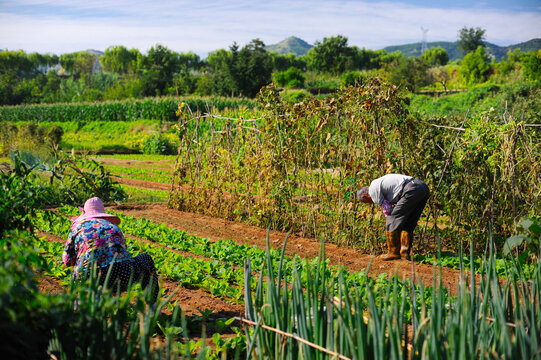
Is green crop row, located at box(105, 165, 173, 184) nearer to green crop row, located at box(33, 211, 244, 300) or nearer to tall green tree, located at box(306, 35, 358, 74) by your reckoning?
green crop row, located at box(33, 211, 244, 300)

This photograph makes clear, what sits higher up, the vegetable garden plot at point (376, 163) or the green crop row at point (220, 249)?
the vegetable garden plot at point (376, 163)

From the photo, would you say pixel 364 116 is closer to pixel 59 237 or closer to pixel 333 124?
pixel 333 124

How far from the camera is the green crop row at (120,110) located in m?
30.2

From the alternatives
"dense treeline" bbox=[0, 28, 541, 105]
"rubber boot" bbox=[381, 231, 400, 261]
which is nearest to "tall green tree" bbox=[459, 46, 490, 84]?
"dense treeline" bbox=[0, 28, 541, 105]

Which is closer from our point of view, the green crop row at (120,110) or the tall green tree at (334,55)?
the green crop row at (120,110)

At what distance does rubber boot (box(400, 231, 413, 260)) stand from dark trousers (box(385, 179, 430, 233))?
0.07 meters

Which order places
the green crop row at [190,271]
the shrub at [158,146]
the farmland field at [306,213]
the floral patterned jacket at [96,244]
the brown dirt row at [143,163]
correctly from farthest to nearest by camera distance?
1. the shrub at [158,146]
2. the brown dirt row at [143,163]
3. the green crop row at [190,271]
4. the floral patterned jacket at [96,244]
5. the farmland field at [306,213]

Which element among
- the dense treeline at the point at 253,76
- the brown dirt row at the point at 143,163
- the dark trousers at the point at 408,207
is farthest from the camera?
the dense treeline at the point at 253,76

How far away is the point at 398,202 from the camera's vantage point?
253 inches

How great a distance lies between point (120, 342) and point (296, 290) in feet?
3.12

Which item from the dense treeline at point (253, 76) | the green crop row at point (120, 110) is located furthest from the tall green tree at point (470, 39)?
the green crop row at point (120, 110)

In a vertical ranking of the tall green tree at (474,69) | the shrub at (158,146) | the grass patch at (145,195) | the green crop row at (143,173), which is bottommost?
the grass patch at (145,195)

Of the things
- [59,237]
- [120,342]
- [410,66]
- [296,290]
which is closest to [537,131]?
[296,290]

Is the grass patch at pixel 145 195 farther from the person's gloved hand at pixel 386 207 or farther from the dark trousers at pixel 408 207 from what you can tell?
the dark trousers at pixel 408 207
